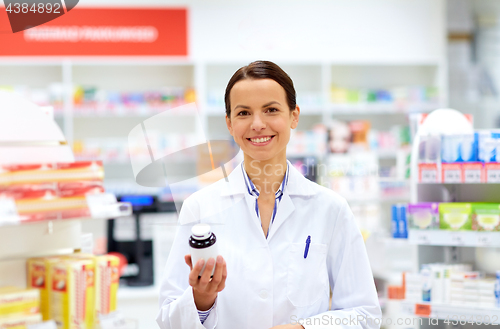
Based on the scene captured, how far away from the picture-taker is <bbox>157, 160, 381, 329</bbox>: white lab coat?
131cm

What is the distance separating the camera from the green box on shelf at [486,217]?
7.13 feet

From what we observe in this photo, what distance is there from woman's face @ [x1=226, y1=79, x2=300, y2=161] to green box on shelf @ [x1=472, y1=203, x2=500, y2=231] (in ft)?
4.30

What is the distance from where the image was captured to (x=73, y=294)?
1.44 meters

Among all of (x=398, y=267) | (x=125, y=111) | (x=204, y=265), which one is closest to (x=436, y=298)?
(x=204, y=265)

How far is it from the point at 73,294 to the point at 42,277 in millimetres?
153

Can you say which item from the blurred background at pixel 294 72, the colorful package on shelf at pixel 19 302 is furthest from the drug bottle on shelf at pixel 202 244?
the blurred background at pixel 294 72

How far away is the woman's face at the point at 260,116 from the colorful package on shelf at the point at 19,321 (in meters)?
0.76

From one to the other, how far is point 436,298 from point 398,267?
2.21 meters

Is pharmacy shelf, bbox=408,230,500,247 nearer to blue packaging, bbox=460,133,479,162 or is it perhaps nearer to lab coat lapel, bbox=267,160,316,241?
blue packaging, bbox=460,133,479,162

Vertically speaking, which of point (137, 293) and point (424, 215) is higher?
point (424, 215)

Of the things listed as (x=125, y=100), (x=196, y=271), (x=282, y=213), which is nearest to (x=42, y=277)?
(x=196, y=271)

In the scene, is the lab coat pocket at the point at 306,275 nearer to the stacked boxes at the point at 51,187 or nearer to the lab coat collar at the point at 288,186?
the lab coat collar at the point at 288,186

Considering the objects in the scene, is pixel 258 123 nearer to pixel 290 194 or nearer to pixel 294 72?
pixel 290 194

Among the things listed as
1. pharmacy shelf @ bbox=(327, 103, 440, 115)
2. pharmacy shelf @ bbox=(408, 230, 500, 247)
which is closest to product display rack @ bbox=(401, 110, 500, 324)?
pharmacy shelf @ bbox=(408, 230, 500, 247)
